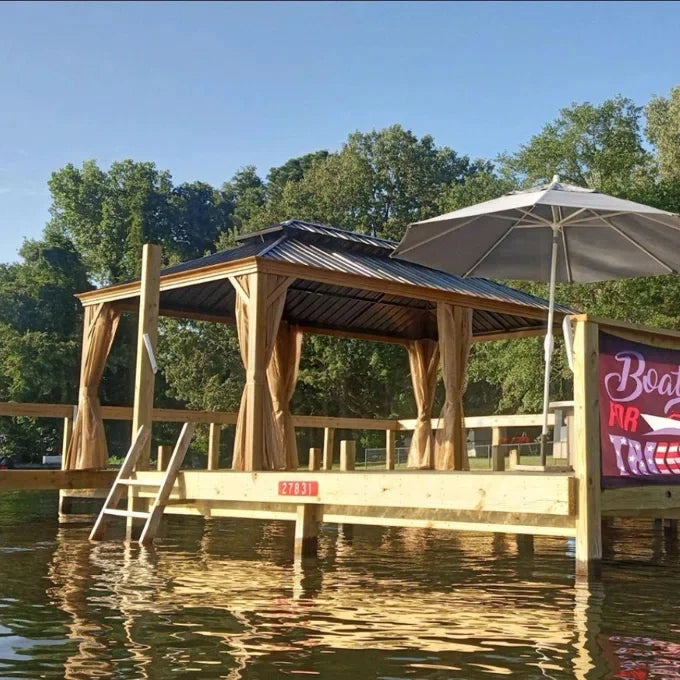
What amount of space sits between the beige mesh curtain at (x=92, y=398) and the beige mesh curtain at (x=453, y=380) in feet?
15.9

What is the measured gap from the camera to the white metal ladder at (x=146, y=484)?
10.3 metres

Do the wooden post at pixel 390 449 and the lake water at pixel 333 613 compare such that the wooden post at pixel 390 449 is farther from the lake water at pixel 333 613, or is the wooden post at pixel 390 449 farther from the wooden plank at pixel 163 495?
the wooden plank at pixel 163 495

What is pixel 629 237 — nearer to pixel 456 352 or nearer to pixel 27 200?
pixel 456 352

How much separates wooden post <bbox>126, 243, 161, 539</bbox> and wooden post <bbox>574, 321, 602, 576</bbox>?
19.3ft

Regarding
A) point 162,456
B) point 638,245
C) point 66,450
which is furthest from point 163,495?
point 638,245

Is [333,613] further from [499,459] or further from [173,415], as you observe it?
[173,415]

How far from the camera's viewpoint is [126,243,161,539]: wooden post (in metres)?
11.3

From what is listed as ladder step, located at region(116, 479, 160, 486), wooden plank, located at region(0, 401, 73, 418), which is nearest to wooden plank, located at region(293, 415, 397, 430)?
wooden plank, located at region(0, 401, 73, 418)

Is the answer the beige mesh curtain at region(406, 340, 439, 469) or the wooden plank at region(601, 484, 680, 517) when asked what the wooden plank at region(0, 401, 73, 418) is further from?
the wooden plank at region(601, 484, 680, 517)

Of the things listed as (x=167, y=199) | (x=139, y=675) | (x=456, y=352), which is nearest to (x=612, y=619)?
(x=139, y=675)

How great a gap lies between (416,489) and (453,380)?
245 inches

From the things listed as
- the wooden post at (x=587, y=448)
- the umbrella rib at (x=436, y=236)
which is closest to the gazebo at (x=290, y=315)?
the umbrella rib at (x=436, y=236)

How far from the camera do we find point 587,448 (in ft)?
23.0

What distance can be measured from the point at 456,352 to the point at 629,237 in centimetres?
492
